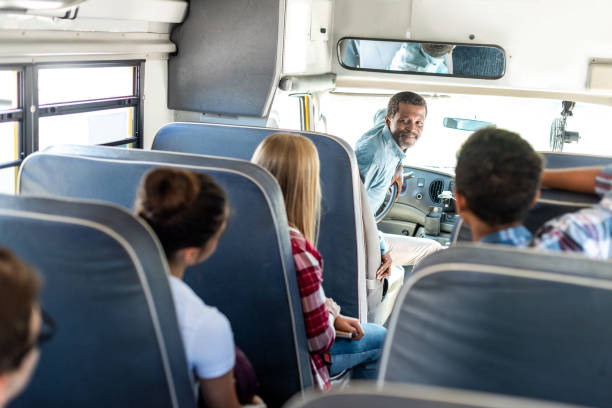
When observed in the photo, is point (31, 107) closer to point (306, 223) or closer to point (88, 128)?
point (88, 128)

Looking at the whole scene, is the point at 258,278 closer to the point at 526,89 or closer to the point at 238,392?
the point at 238,392

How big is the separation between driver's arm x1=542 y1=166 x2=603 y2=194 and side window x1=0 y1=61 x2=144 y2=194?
1.91 meters

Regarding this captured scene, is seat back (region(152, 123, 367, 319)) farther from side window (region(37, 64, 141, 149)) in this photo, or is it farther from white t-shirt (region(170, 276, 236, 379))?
white t-shirt (region(170, 276, 236, 379))

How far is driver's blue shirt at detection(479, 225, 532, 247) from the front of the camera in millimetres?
1939

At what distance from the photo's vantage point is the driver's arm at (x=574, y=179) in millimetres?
2105

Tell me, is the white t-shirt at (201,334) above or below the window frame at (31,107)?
below

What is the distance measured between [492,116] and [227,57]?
2111mm

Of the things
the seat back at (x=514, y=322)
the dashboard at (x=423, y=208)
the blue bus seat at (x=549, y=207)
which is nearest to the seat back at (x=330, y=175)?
the blue bus seat at (x=549, y=207)

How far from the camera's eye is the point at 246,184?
7.22 ft

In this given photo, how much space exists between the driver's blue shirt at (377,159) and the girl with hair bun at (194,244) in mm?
2603

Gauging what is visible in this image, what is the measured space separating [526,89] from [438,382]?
11.0 feet

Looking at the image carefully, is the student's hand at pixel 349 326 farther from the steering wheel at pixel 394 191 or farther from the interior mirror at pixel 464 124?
the interior mirror at pixel 464 124

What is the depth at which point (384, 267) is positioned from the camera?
375 cm

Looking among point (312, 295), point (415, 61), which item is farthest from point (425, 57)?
point (312, 295)
